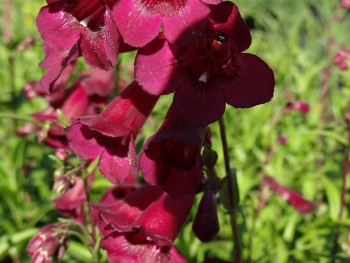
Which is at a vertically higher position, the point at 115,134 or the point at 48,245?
the point at 115,134

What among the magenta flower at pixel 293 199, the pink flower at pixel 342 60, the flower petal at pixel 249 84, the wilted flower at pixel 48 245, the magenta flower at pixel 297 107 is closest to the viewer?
the flower petal at pixel 249 84

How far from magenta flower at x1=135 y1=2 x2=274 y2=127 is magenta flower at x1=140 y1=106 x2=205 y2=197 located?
82mm

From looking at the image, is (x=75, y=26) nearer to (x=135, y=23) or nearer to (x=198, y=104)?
(x=135, y=23)

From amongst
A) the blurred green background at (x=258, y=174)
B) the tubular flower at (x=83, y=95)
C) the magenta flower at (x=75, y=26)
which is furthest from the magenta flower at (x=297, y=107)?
the magenta flower at (x=75, y=26)

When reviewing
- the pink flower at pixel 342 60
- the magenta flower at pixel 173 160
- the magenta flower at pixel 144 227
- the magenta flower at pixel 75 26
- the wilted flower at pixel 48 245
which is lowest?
the pink flower at pixel 342 60

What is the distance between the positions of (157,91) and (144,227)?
415mm

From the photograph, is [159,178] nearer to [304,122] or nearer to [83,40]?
[83,40]

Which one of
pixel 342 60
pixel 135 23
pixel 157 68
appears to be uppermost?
pixel 135 23

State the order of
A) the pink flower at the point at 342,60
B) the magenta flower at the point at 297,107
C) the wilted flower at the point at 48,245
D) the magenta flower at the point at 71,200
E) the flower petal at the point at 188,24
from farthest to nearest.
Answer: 1. the magenta flower at the point at 297,107
2. the pink flower at the point at 342,60
3. the magenta flower at the point at 71,200
4. the wilted flower at the point at 48,245
5. the flower petal at the point at 188,24

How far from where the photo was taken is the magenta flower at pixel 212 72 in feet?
3.85

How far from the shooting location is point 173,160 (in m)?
1.34

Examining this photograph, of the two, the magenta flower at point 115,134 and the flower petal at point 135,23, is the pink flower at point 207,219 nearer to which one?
the magenta flower at point 115,134

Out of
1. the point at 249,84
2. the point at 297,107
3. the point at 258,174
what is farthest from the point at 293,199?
the point at 249,84

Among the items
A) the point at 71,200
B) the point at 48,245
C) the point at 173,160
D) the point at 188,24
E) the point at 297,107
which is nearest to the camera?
the point at 188,24
